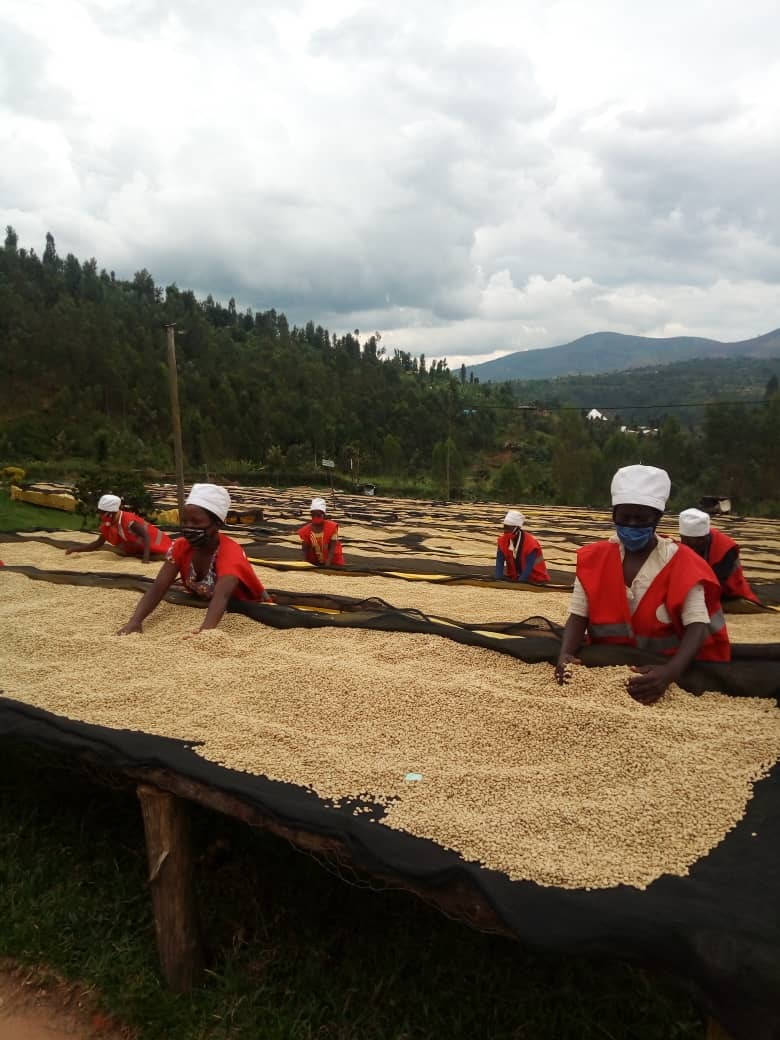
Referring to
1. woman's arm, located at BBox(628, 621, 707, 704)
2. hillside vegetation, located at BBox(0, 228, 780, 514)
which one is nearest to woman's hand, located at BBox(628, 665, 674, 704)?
woman's arm, located at BBox(628, 621, 707, 704)

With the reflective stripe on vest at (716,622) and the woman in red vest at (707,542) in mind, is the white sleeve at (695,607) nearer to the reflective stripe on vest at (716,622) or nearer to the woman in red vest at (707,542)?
the reflective stripe on vest at (716,622)

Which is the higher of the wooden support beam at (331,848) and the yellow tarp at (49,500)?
the wooden support beam at (331,848)

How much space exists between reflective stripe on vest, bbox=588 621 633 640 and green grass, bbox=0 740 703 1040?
0.99m

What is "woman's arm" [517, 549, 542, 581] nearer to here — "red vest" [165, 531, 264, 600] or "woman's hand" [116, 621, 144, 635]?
"red vest" [165, 531, 264, 600]

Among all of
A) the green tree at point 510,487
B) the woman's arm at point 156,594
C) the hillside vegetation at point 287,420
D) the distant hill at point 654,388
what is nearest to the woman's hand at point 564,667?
the woman's arm at point 156,594

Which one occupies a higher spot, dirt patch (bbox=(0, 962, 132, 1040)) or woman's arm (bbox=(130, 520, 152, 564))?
woman's arm (bbox=(130, 520, 152, 564))

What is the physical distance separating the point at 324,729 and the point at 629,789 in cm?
90

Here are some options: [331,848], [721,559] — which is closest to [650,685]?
[331,848]

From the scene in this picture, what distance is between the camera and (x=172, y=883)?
6.53 feet

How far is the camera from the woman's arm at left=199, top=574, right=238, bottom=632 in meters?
3.05

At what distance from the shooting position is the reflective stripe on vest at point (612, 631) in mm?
2449

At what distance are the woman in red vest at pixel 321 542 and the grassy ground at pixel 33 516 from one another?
719 cm

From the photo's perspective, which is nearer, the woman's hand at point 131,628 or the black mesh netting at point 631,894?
the black mesh netting at point 631,894

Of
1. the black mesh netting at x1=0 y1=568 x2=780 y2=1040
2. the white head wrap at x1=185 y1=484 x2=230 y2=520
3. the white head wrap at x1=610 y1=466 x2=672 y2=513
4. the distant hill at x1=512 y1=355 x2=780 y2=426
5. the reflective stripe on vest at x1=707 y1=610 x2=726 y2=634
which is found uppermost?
the distant hill at x1=512 y1=355 x2=780 y2=426
